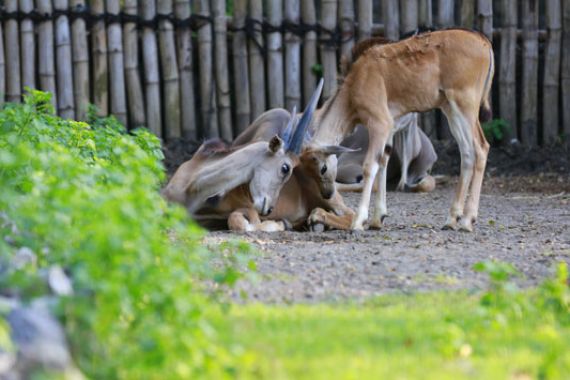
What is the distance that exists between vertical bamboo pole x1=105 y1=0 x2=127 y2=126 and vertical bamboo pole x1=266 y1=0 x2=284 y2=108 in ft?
5.72

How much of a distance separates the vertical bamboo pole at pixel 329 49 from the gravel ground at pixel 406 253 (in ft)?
9.15

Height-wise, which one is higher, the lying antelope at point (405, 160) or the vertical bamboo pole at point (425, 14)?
the vertical bamboo pole at point (425, 14)

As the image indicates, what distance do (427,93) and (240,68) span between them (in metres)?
4.62

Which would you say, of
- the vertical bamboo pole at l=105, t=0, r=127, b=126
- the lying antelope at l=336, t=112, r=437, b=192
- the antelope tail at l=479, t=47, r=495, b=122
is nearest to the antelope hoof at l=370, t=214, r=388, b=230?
the antelope tail at l=479, t=47, r=495, b=122

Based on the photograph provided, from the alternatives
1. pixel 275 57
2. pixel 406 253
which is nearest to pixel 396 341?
pixel 406 253

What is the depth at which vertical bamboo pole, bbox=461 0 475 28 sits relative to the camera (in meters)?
13.2

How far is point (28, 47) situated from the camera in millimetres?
12680

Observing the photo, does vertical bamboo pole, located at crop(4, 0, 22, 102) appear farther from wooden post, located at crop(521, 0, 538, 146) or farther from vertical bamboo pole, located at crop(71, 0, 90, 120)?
wooden post, located at crop(521, 0, 538, 146)

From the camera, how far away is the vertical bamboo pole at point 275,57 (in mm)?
12992

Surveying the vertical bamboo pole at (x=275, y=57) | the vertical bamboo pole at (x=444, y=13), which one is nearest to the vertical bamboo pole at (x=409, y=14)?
the vertical bamboo pole at (x=444, y=13)

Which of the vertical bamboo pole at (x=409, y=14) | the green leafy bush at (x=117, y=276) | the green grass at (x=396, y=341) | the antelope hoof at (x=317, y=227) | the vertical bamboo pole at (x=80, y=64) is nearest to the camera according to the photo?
the green leafy bush at (x=117, y=276)

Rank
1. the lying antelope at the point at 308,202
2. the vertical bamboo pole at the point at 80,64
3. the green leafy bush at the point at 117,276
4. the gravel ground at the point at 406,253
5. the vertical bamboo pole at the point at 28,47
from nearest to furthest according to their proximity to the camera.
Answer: the green leafy bush at the point at 117,276 < the gravel ground at the point at 406,253 < the lying antelope at the point at 308,202 < the vertical bamboo pole at the point at 28,47 < the vertical bamboo pole at the point at 80,64

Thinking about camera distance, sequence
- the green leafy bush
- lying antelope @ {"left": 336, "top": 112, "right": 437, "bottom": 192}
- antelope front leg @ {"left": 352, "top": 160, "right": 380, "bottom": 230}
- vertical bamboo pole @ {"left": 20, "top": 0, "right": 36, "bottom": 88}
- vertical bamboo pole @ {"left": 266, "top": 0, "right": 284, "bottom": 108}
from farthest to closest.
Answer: vertical bamboo pole @ {"left": 266, "top": 0, "right": 284, "bottom": 108}
vertical bamboo pole @ {"left": 20, "top": 0, "right": 36, "bottom": 88}
lying antelope @ {"left": 336, "top": 112, "right": 437, "bottom": 192}
antelope front leg @ {"left": 352, "top": 160, "right": 380, "bottom": 230}
the green leafy bush

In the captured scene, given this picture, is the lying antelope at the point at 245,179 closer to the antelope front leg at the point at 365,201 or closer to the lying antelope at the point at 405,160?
the antelope front leg at the point at 365,201
